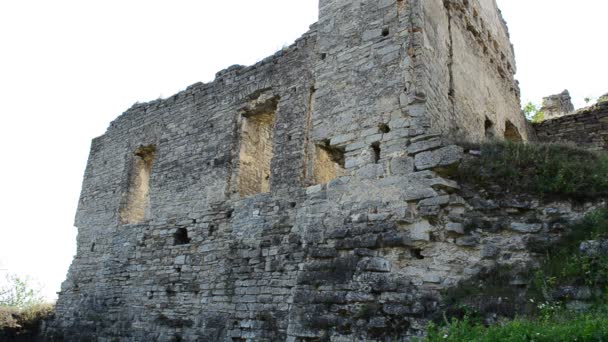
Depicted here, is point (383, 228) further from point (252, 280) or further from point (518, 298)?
point (252, 280)

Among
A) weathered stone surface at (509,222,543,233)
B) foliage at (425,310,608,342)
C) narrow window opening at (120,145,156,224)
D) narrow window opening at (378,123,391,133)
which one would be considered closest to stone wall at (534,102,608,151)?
narrow window opening at (378,123,391,133)

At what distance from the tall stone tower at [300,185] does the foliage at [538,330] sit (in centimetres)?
68

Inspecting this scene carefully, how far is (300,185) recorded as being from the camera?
837 centimetres

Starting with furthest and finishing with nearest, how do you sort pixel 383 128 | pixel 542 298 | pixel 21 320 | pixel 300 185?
pixel 21 320 → pixel 300 185 → pixel 383 128 → pixel 542 298

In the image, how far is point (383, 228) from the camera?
237 inches

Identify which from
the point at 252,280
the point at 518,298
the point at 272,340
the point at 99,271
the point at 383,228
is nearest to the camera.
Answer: the point at 518,298

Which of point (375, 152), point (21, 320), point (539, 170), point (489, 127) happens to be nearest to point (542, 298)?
point (539, 170)

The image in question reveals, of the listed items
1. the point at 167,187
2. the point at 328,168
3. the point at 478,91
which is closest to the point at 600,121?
the point at 478,91

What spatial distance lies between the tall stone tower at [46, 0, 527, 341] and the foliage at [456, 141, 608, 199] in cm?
35

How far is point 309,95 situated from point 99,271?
244 inches

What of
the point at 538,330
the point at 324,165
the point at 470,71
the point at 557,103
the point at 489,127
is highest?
the point at 557,103

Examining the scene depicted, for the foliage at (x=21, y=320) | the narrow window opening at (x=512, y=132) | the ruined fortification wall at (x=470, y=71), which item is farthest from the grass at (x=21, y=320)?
the narrow window opening at (x=512, y=132)

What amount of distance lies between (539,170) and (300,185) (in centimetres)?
381

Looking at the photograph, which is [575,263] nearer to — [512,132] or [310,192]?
[310,192]
